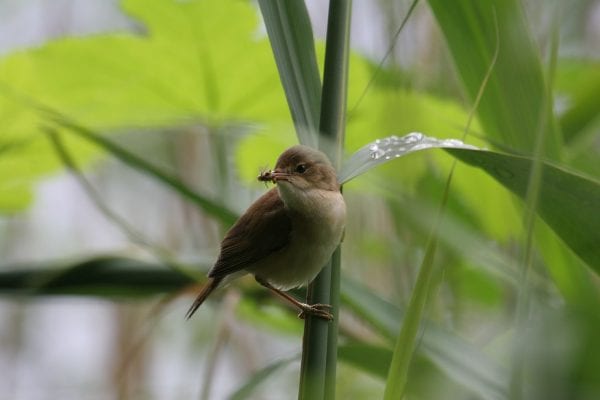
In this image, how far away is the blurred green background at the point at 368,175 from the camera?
0.59 m

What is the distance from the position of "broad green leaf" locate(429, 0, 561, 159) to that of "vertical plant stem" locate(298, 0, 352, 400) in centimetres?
10

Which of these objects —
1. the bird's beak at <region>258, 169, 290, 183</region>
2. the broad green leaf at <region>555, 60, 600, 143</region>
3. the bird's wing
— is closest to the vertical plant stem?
the bird's beak at <region>258, 169, 290, 183</region>

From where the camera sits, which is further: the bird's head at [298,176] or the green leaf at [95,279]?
the green leaf at [95,279]

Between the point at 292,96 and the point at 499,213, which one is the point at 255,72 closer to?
the point at 499,213

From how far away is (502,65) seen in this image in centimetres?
71

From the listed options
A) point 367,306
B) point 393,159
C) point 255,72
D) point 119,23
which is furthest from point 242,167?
point 119,23

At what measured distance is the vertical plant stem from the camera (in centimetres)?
63

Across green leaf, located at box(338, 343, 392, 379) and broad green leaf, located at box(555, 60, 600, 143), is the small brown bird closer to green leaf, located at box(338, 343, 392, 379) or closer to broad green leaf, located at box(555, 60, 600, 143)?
green leaf, located at box(338, 343, 392, 379)

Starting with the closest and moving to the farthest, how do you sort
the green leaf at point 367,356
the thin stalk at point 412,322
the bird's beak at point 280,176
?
the thin stalk at point 412,322 → the green leaf at point 367,356 → the bird's beak at point 280,176

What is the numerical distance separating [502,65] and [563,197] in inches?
6.2

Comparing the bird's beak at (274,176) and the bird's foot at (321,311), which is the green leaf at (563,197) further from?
the bird's beak at (274,176)

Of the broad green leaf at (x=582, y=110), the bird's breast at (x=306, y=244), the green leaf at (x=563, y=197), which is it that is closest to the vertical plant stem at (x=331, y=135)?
the green leaf at (x=563, y=197)

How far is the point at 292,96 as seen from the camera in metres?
0.71

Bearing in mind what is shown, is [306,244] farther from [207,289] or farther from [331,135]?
[331,135]
